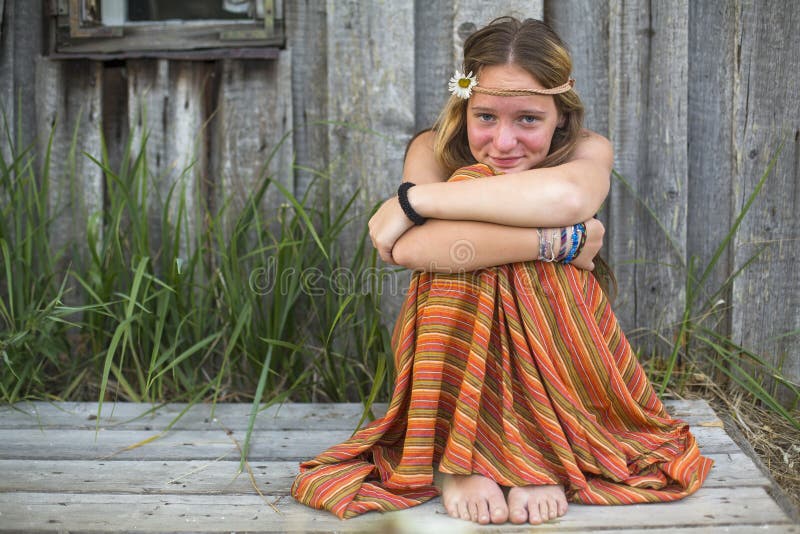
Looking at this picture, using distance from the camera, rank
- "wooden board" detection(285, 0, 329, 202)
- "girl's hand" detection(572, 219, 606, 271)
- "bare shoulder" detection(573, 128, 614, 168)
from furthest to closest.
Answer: "wooden board" detection(285, 0, 329, 202) < "bare shoulder" detection(573, 128, 614, 168) < "girl's hand" detection(572, 219, 606, 271)

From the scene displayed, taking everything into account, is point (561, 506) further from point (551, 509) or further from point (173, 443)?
point (173, 443)

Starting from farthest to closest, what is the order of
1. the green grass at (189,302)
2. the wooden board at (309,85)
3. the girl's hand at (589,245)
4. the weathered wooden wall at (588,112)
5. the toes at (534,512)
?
the wooden board at (309,85)
the weathered wooden wall at (588,112)
the green grass at (189,302)
the girl's hand at (589,245)
the toes at (534,512)

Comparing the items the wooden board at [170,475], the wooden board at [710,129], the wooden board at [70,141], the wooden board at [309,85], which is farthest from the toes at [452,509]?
the wooden board at [70,141]

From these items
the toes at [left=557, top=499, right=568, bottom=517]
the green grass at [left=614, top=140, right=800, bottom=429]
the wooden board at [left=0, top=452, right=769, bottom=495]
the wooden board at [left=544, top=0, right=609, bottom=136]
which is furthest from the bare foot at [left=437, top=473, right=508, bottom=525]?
the wooden board at [left=544, top=0, right=609, bottom=136]

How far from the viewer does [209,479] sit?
201cm

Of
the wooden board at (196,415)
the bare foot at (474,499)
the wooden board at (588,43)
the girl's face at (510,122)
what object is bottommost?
the wooden board at (196,415)

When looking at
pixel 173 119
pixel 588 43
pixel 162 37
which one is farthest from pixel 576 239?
pixel 162 37

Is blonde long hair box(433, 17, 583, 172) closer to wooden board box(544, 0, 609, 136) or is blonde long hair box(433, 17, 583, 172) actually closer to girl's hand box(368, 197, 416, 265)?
girl's hand box(368, 197, 416, 265)

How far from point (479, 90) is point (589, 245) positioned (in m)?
0.46

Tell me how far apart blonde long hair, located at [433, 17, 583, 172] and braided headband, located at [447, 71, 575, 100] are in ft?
0.06

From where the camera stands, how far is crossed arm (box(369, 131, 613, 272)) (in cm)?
186

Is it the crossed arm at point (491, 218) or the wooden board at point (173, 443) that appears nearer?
the crossed arm at point (491, 218)

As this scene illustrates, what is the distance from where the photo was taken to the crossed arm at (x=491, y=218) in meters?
1.86

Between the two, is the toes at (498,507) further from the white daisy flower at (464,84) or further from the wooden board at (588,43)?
the wooden board at (588,43)
